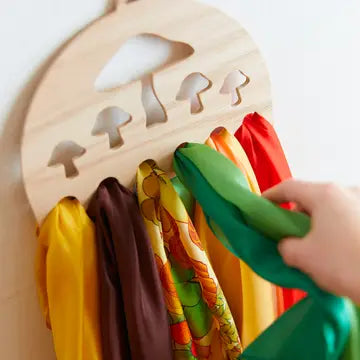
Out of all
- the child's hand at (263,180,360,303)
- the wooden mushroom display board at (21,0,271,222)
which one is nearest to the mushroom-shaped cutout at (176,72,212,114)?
the wooden mushroom display board at (21,0,271,222)

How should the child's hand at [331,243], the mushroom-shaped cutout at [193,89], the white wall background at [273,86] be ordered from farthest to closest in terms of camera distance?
the mushroom-shaped cutout at [193,89] → the white wall background at [273,86] → the child's hand at [331,243]

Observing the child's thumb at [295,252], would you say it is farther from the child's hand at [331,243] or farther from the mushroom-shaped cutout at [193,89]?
the mushroom-shaped cutout at [193,89]

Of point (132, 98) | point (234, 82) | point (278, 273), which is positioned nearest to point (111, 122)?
point (132, 98)

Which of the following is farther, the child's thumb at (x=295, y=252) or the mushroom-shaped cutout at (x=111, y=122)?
the mushroom-shaped cutout at (x=111, y=122)

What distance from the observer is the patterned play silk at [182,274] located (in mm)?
688

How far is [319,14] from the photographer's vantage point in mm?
817

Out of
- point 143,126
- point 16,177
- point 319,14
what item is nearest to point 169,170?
point 143,126

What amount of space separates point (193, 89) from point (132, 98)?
0.09m

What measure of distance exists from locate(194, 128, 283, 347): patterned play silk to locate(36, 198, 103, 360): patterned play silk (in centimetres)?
14

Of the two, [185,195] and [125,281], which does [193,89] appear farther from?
[125,281]

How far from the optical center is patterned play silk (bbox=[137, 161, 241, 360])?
0.69m

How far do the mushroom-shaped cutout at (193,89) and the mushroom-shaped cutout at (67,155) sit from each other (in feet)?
0.45

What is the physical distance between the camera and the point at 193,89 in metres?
0.73

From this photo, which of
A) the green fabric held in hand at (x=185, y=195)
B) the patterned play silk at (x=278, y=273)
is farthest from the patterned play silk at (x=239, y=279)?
the patterned play silk at (x=278, y=273)
